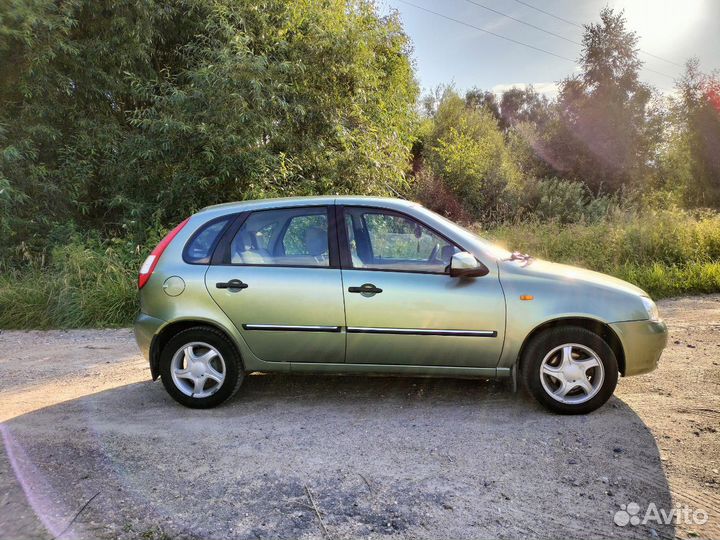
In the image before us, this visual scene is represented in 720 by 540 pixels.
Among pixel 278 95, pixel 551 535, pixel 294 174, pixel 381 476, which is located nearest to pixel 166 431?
pixel 381 476

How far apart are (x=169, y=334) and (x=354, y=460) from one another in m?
1.89

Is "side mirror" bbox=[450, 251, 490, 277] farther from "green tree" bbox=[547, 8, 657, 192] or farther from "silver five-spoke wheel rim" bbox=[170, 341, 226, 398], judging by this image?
"green tree" bbox=[547, 8, 657, 192]

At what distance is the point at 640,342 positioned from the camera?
13.1 ft

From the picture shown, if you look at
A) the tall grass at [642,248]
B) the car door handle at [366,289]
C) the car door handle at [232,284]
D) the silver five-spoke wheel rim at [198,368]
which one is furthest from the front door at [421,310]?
the tall grass at [642,248]

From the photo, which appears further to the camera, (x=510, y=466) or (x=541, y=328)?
(x=541, y=328)

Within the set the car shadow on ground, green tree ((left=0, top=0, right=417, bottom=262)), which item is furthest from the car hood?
green tree ((left=0, top=0, right=417, bottom=262))

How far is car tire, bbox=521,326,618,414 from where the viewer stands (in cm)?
396

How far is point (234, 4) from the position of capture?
33.7ft

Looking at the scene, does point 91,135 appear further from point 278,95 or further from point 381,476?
point 381,476

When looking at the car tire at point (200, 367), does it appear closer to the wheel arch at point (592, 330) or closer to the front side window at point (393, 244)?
the front side window at point (393, 244)

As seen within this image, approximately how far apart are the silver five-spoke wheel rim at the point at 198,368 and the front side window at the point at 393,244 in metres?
1.37

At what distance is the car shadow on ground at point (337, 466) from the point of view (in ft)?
9.04

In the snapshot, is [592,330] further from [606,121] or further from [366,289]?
[606,121]

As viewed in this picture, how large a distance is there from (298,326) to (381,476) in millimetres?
1378
